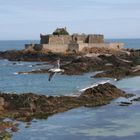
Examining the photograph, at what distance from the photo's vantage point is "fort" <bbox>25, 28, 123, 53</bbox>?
70.5 metres

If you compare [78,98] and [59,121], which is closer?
[59,121]

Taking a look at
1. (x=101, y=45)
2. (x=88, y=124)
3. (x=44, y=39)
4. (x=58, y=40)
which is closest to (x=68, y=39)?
(x=58, y=40)

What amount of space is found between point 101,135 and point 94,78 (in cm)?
2525

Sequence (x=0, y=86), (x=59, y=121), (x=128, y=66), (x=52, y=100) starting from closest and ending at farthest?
1. (x=59, y=121)
2. (x=52, y=100)
3. (x=0, y=86)
4. (x=128, y=66)

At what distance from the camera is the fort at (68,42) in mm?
70500

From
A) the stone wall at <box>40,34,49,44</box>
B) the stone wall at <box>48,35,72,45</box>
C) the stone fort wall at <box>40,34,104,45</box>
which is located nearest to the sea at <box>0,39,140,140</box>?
the stone wall at <box>48,35,72,45</box>

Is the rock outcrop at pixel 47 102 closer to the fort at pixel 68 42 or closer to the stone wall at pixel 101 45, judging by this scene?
the fort at pixel 68 42

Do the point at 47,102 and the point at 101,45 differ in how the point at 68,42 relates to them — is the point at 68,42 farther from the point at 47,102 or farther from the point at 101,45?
the point at 47,102

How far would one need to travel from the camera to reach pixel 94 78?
1909 inches

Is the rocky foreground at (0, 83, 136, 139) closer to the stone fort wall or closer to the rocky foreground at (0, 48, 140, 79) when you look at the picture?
the rocky foreground at (0, 48, 140, 79)

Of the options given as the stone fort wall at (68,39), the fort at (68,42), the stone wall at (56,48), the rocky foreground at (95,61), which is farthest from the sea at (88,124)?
the stone fort wall at (68,39)

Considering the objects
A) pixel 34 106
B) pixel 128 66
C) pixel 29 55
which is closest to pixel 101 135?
pixel 34 106

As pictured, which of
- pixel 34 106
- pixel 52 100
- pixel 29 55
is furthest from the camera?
pixel 29 55

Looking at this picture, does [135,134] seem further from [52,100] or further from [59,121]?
[52,100]
